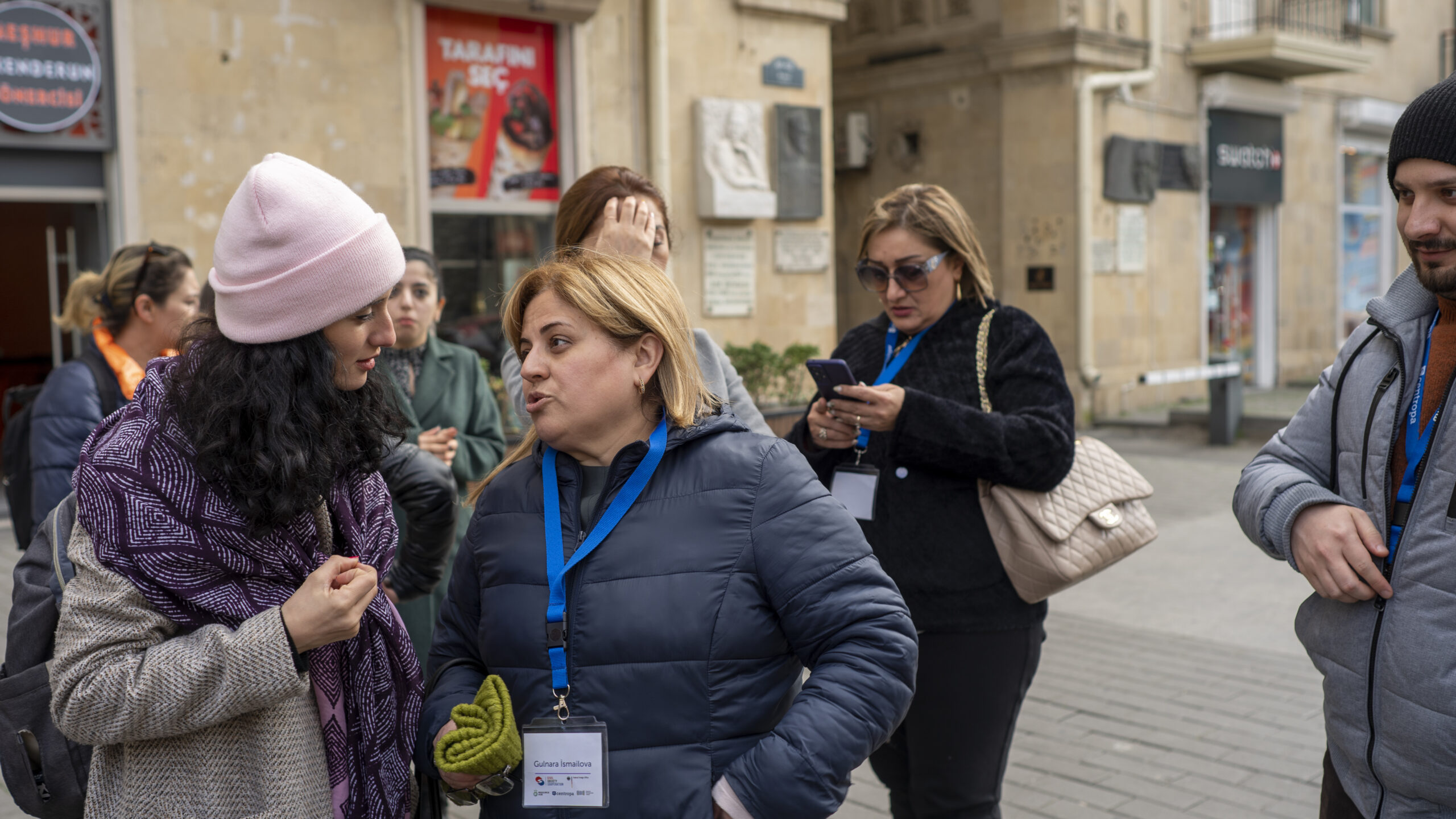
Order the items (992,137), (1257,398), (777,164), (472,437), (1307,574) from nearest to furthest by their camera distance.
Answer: (1307,574) < (472,437) < (777,164) < (992,137) < (1257,398)

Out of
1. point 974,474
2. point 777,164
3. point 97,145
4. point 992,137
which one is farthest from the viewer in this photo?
point 992,137

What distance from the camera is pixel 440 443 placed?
3.86 m

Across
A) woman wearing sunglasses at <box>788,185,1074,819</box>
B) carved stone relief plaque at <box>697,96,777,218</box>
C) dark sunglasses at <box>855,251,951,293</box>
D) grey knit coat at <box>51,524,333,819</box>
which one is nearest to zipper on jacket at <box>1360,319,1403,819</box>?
woman wearing sunglasses at <box>788,185,1074,819</box>

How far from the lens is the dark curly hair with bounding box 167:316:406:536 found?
1852 mm

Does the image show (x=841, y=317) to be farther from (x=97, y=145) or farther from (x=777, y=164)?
(x=97, y=145)

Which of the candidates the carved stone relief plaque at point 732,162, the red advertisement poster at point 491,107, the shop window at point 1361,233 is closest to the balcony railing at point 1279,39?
the shop window at point 1361,233

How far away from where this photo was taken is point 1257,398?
16750mm

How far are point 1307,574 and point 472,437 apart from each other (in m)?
2.94

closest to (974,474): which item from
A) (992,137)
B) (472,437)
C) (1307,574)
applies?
(1307,574)

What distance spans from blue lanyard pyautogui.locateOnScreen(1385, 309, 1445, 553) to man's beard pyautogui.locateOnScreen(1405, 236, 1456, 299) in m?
0.11

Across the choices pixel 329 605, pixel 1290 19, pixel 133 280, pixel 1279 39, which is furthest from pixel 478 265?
pixel 1290 19

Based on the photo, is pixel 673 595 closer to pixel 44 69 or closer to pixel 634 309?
pixel 634 309

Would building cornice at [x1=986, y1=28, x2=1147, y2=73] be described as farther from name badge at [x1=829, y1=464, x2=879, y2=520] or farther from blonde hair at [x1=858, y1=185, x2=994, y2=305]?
name badge at [x1=829, y1=464, x2=879, y2=520]

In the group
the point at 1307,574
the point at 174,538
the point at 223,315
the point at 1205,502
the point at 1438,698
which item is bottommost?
the point at 1205,502
